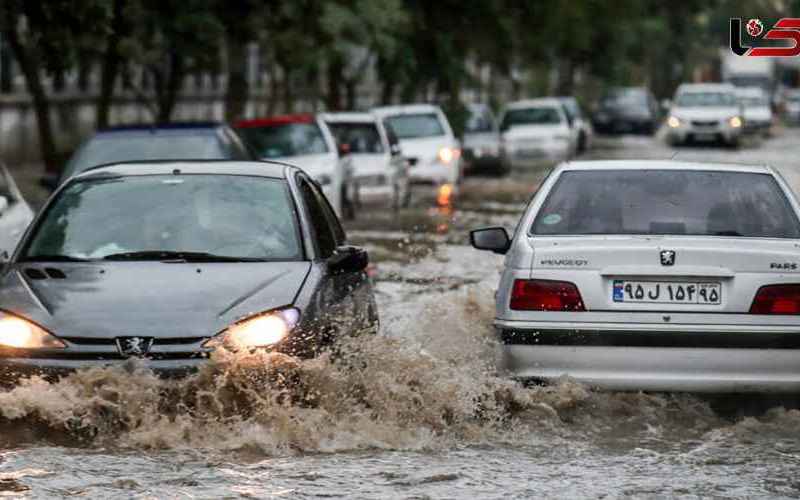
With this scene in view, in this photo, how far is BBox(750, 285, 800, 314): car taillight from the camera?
9195 millimetres

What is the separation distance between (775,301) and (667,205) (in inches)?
39.6

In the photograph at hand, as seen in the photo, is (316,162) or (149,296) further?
(316,162)

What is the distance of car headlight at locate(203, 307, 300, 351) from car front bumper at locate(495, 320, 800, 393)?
1.42 meters

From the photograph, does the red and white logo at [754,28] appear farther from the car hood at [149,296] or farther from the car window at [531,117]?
the car window at [531,117]

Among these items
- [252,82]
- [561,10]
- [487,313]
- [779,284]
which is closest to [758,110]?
[252,82]

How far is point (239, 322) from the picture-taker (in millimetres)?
8555

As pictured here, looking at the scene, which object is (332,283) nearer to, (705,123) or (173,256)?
(173,256)

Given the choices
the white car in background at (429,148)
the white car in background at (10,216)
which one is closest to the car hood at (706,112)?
the white car in background at (429,148)

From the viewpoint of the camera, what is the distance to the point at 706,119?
53.7 m

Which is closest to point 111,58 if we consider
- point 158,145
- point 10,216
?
point 158,145

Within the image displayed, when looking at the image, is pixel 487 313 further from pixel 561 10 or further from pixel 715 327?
pixel 561 10

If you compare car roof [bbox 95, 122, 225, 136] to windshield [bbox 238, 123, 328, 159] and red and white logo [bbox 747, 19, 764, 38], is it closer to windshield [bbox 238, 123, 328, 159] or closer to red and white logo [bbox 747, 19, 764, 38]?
windshield [bbox 238, 123, 328, 159]

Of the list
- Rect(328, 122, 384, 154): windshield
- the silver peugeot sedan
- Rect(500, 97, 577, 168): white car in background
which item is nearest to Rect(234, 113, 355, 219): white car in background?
Rect(328, 122, 384, 154): windshield

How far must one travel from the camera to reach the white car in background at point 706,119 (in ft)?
176
